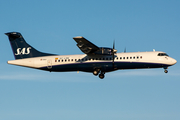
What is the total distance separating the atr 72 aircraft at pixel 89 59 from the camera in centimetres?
3266

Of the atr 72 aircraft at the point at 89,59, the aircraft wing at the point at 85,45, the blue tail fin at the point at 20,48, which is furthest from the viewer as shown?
the blue tail fin at the point at 20,48

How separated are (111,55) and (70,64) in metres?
5.07

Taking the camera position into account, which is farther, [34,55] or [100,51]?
[34,55]

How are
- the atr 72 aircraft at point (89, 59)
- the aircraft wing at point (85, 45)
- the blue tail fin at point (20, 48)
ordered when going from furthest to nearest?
the blue tail fin at point (20, 48) < the atr 72 aircraft at point (89, 59) < the aircraft wing at point (85, 45)

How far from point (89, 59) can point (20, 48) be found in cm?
943

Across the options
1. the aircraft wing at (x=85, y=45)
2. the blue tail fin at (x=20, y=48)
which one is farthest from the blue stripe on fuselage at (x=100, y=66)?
the blue tail fin at (x=20, y=48)

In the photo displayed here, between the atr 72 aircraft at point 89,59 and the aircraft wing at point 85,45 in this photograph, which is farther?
the atr 72 aircraft at point 89,59

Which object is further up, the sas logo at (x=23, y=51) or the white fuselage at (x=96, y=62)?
the sas logo at (x=23, y=51)

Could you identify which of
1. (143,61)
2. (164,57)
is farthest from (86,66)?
(164,57)

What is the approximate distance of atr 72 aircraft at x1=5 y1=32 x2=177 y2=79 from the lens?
3266cm

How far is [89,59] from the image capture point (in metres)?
34.0

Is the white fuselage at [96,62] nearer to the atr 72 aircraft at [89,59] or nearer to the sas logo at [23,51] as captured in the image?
the atr 72 aircraft at [89,59]

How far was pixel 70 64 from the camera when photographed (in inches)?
1348

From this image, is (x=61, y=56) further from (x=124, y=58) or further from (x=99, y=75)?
(x=124, y=58)
